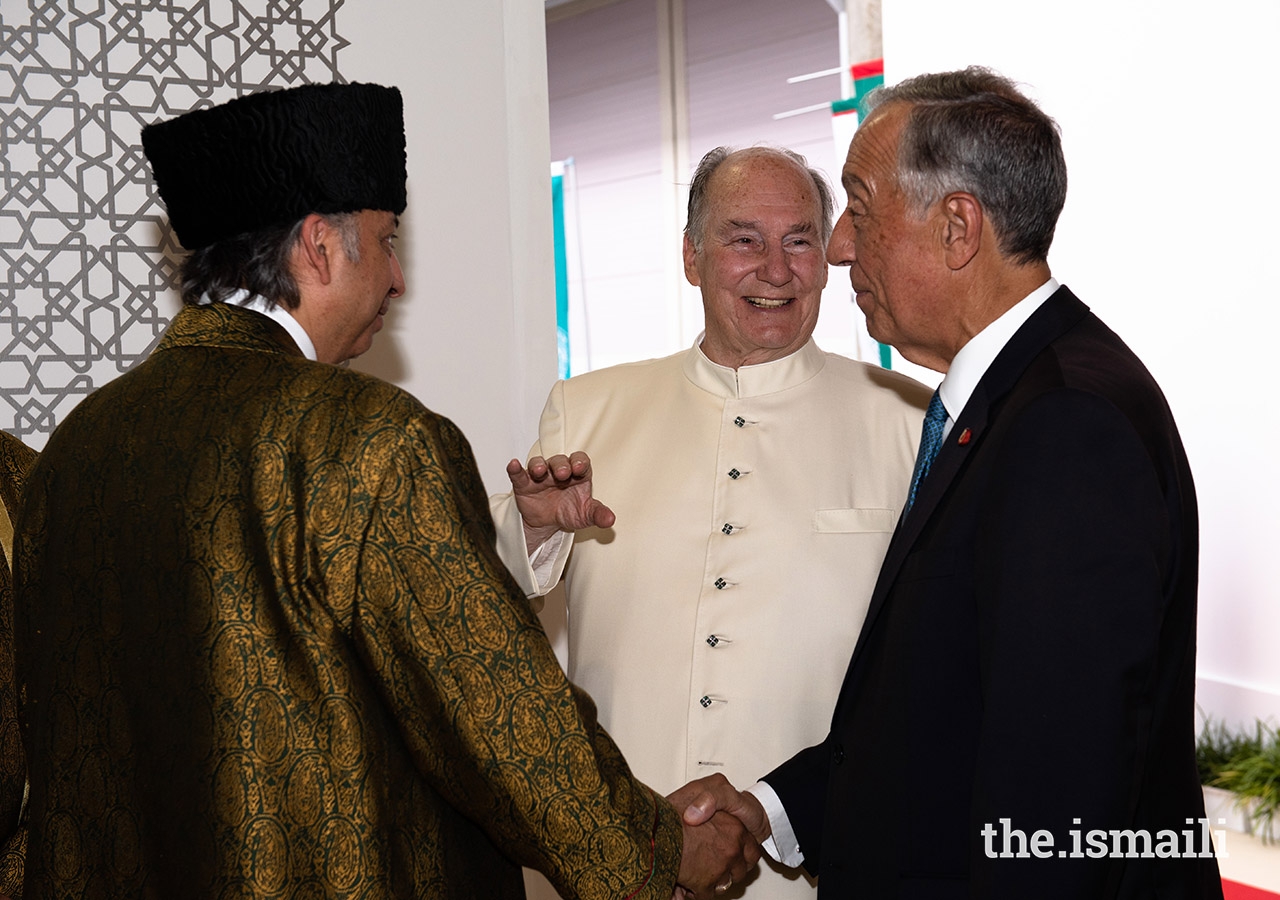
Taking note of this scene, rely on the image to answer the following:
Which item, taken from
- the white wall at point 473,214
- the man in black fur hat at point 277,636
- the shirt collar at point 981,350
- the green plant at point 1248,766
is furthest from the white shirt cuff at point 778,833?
the green plant at point 1248,766

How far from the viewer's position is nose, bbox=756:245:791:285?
237 centimetres

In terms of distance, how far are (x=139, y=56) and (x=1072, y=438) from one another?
2236 mm

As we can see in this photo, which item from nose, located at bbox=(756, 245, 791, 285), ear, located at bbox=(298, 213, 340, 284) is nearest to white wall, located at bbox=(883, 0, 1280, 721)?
nose, located at bbox=(756, 245, 791, 285)

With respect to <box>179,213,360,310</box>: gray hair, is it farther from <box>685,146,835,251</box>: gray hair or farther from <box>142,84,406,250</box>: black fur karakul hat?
<box>685,146,835,251</box>: gray hair

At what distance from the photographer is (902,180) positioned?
1624 mm

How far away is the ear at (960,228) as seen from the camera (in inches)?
61.0

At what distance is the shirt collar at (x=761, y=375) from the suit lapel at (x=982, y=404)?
2.85 feet

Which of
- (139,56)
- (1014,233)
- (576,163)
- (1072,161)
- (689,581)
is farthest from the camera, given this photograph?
(576,163)

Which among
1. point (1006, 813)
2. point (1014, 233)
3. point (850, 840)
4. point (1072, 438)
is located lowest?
point (850, 840)

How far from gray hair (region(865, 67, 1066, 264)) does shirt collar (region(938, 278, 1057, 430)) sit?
0.20 feet

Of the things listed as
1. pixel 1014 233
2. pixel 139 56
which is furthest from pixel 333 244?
pixel 139 56

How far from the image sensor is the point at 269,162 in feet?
4.96

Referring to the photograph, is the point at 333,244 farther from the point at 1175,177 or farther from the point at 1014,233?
the point at 1175,177

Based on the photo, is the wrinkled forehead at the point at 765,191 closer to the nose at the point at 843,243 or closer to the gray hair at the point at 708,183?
the gray hair at the point at 708,183
